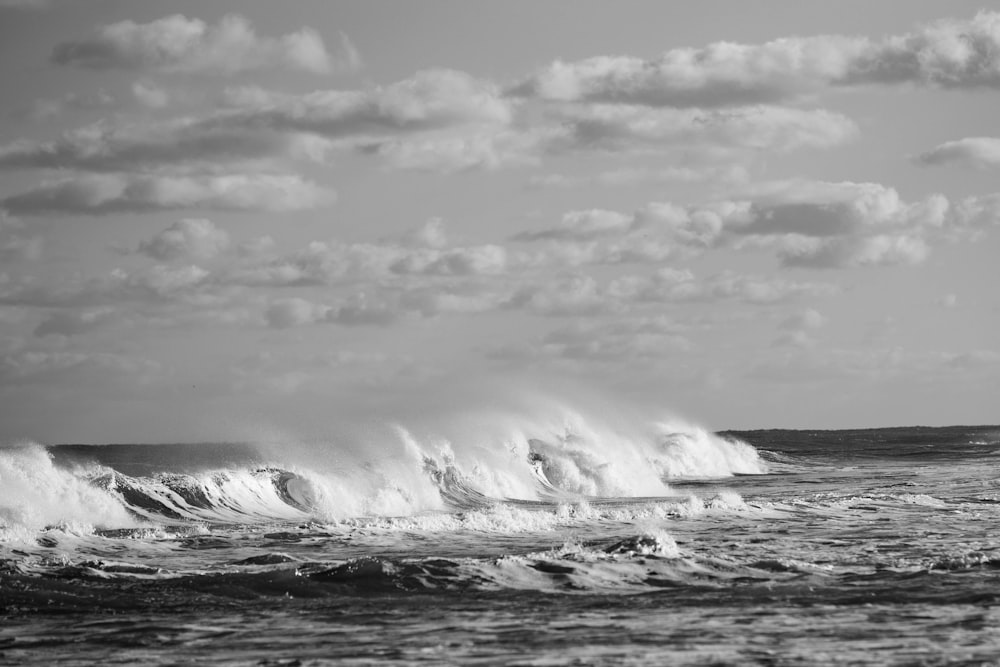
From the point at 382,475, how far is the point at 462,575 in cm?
2204

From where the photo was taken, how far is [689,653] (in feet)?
40.4

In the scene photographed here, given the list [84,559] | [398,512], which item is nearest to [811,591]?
[84,559]

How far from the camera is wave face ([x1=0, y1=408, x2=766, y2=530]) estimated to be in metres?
30.0

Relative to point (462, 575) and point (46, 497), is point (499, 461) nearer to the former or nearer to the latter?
point (46, 497)

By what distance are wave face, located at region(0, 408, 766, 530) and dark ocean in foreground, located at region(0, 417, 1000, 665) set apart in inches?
5.0

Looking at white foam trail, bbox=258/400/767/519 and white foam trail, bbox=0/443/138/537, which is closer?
white foam trail, bbox=0/443/138/537

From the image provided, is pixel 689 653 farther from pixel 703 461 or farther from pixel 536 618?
pixel 703 461

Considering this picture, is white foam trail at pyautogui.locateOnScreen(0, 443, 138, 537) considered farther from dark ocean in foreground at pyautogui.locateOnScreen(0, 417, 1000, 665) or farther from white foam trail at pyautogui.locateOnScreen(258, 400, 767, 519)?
white foam trail at pyautogui.locateOnScreen(258, 400, 767, 519)

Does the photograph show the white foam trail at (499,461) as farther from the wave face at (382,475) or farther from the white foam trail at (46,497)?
the white foam trail at (46,497)

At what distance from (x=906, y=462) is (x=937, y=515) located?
41658 millimetres

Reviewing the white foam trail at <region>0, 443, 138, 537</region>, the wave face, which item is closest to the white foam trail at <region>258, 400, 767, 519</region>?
the wave face

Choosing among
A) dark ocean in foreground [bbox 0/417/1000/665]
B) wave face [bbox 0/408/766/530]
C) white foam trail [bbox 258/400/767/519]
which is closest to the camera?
dark ocean in foreground [bbox 0/417/1000/665]

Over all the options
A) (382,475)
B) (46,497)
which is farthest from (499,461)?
(46,497)

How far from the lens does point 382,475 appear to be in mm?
39844
